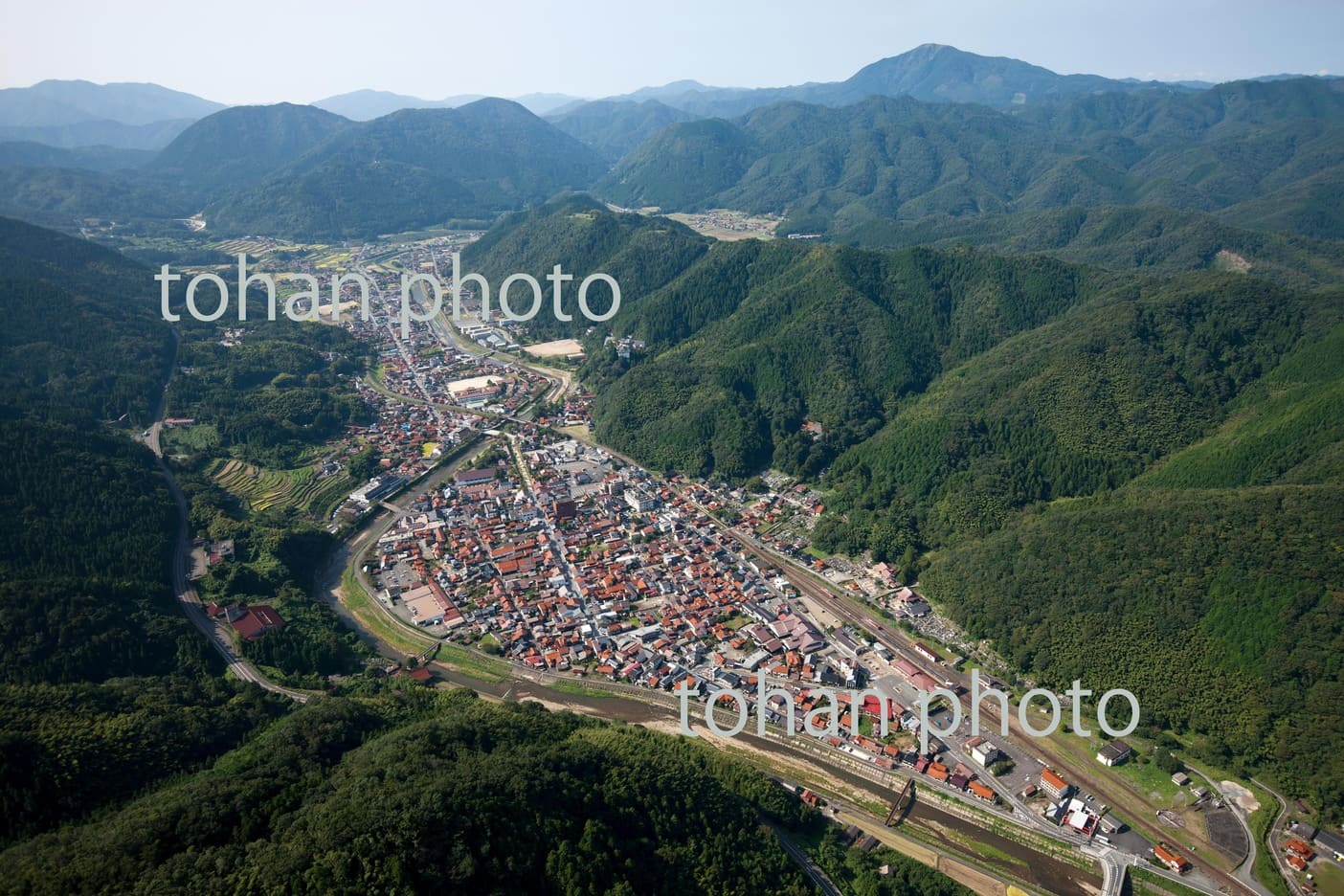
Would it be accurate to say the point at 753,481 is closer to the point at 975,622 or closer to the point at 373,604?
the point at 975,622

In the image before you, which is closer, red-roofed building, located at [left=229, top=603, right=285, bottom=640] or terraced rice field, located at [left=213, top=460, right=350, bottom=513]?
red-roofed building, located at [left=229, top=603, right=285, bottom=640]

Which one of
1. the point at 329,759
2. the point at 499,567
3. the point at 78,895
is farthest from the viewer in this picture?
the point at 499,567

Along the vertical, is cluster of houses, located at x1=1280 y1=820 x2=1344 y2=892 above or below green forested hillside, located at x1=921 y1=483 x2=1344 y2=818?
below

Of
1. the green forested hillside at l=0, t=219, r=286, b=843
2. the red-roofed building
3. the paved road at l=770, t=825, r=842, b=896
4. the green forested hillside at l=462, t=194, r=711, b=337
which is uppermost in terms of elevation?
the green forested hillside at l=462, t=194, r=711, b=337

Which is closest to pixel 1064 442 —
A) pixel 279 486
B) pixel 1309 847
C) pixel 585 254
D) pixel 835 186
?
pixel 1309 847

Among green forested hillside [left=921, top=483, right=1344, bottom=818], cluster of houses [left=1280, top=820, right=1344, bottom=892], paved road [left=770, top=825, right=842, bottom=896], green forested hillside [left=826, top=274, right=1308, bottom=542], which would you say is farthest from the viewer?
green forested hillside [left=826, top=274, right=1308, bottom=542]

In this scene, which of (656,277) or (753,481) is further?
(656,277)

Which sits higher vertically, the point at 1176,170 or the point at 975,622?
the point at 1176,170

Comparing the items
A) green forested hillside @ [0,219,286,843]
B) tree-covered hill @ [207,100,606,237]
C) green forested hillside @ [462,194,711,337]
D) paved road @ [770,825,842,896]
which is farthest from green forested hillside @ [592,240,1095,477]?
tree-covered hill @ [207,100,606,237]

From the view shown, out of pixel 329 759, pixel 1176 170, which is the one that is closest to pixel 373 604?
pixel 329 759

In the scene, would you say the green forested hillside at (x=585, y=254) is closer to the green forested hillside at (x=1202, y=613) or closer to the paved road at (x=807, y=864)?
the green forested hillside at (x=1202, y=613)

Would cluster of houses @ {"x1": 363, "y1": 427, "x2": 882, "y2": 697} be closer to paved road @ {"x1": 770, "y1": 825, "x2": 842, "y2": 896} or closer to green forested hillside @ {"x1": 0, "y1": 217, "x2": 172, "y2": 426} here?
paved road @ {"x1": 770, "y1": 825, "x2": 842, "y2": 896}
